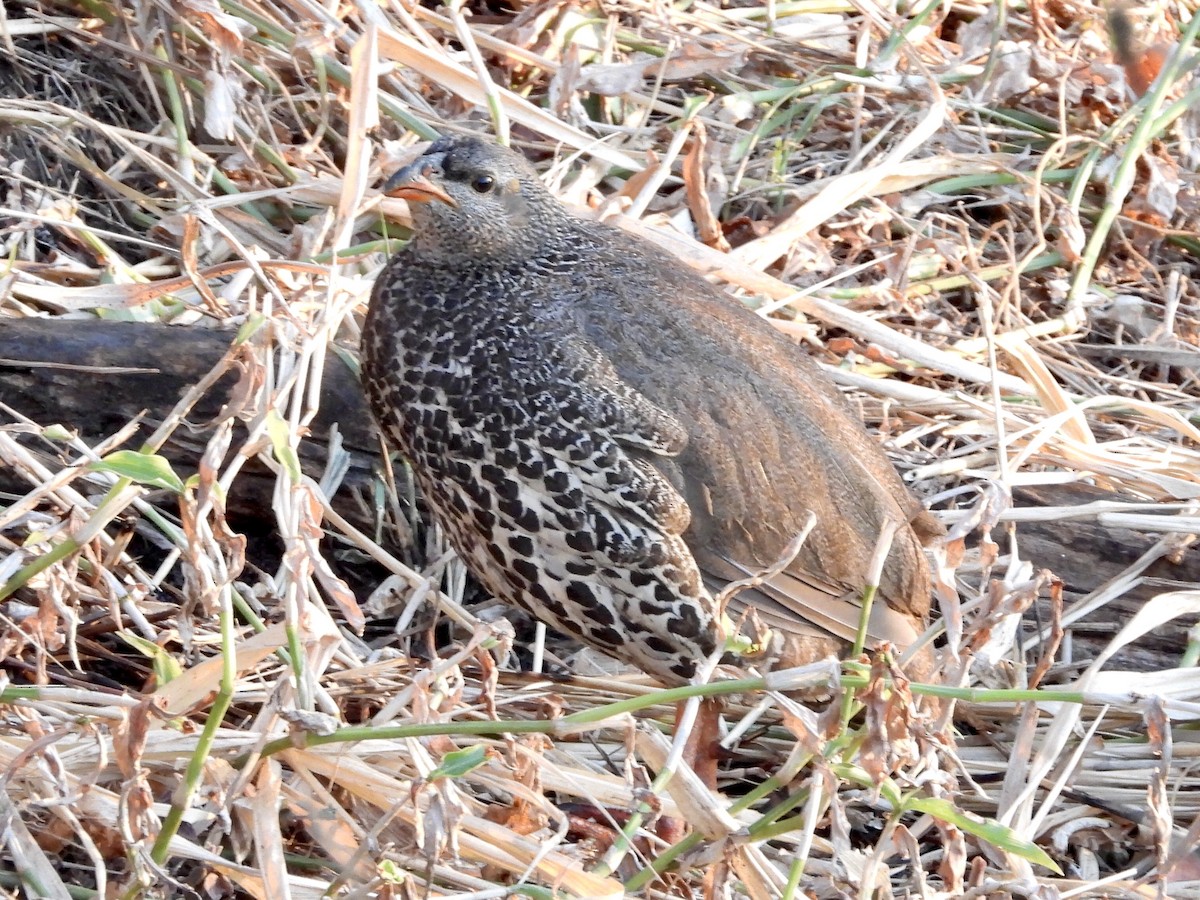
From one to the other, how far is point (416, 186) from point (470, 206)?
4.3 inches

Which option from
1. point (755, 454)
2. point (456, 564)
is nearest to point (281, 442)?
point (755, 454)

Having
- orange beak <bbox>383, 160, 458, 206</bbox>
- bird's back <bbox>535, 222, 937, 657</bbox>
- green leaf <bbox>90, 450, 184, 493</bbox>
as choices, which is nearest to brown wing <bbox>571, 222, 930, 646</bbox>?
bird's back <bbox>535, 222, 937, 657</bbox>

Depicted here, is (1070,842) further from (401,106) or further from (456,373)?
(401,106)

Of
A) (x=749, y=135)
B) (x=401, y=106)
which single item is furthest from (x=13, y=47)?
(x=749, y=135)

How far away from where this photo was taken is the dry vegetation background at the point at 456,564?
2.01m

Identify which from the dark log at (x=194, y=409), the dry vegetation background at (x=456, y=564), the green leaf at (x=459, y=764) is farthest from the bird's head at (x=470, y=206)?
the green leaf at (x=459, y=764)

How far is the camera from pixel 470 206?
3033 mm

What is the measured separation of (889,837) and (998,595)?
33 centimetres

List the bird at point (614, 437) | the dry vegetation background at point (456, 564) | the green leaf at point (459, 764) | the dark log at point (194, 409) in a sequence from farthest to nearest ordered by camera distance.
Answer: the dark log at point (194, 409) < the bird at point (614, 437) < the dry vegetation background at point (456, 564) < the green leaf at point (459, 764)

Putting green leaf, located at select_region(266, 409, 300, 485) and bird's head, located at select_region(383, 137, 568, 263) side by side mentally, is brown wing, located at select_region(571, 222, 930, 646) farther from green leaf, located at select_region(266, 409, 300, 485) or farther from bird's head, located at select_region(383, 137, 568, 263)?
green leaf, located at select_region(266, 409, 300, 485)

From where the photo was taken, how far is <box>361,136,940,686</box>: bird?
273cm

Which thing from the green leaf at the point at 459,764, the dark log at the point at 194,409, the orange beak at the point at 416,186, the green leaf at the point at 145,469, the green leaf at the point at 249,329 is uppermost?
the green leaf at the point at 249,329

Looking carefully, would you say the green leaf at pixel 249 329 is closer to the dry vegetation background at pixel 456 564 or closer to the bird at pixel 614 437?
the dry vegetation background at pixel 456 564

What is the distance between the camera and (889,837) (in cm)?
201
